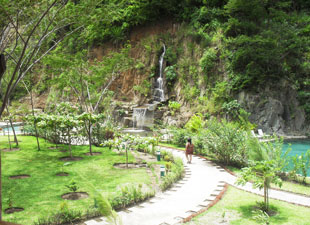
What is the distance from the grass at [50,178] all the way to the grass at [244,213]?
9.00 feet

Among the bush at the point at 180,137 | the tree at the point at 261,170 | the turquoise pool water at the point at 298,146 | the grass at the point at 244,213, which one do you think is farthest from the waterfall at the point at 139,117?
the tree at the point at 261,170

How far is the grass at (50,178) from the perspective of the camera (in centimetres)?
634

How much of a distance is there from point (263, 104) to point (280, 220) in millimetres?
15547

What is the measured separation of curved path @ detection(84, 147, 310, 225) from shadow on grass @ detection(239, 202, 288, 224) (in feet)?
2.77

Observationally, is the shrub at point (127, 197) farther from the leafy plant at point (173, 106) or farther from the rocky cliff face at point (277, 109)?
the leafy plant at point (173, 106)

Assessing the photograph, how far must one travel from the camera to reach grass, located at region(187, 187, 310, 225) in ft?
17.3

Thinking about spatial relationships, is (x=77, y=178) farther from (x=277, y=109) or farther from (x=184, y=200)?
(x=277, y=109)

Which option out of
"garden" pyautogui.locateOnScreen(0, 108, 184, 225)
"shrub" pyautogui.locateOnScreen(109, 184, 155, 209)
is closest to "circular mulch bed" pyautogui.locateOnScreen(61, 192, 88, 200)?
"garden" pyautogui.locateOnScreen(0, 108, 184, 225)

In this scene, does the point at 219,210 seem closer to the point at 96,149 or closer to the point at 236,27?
the point at 96,149

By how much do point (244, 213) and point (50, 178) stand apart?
21.4ft

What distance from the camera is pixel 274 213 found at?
18.8ft

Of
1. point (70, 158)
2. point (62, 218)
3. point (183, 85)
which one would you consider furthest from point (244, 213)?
point (183, 85)

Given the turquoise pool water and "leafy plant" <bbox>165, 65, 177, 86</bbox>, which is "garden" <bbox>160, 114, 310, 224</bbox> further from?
"leafy plant" <bbox>165, 65, 177, 86</bbox>

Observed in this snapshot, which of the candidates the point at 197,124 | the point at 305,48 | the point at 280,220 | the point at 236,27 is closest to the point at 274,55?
the point at 305,48
